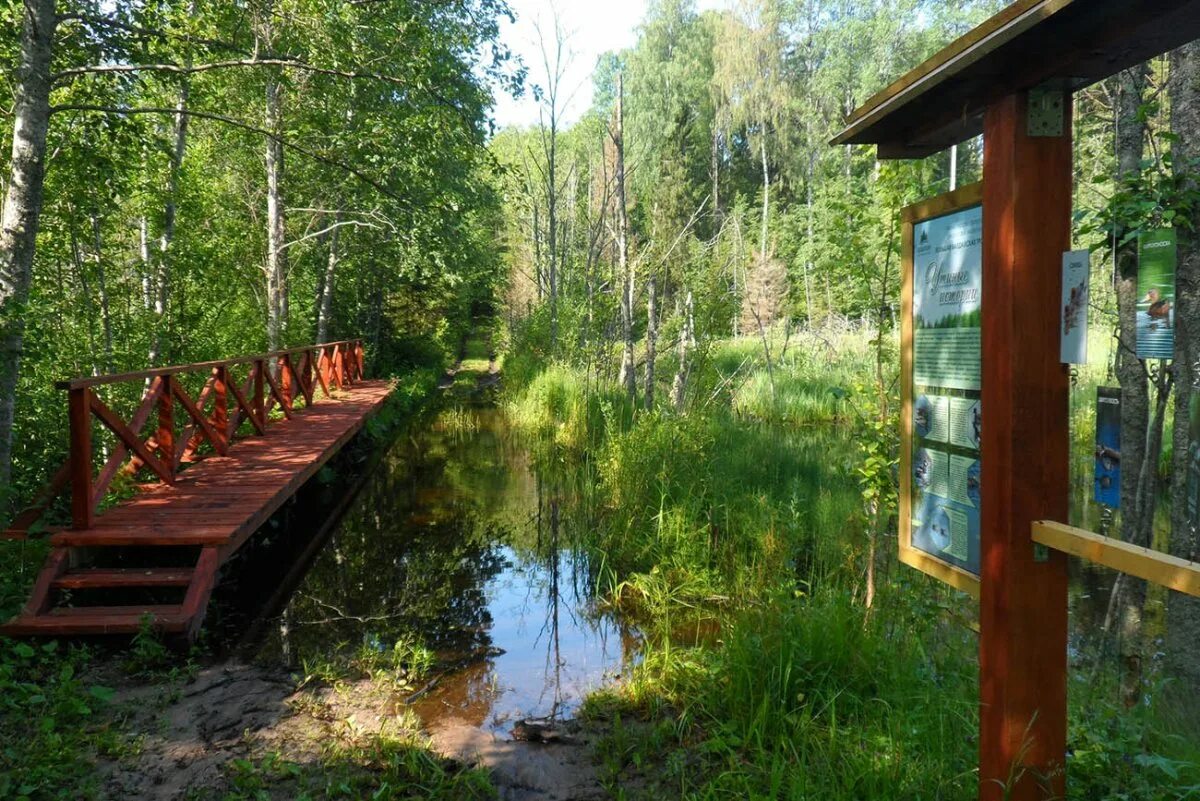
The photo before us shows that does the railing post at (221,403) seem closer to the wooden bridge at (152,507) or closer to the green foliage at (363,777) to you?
the wooden bridge at (152,507)

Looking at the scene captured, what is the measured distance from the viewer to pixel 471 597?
18.5ft

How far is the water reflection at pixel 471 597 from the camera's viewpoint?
4.23 metres

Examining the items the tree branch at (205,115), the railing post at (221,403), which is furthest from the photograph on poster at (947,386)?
the railing post at (221,403)

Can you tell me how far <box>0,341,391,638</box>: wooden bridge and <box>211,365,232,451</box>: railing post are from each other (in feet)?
0.03

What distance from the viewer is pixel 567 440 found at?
1052cm

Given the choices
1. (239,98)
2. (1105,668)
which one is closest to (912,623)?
(1105,668)

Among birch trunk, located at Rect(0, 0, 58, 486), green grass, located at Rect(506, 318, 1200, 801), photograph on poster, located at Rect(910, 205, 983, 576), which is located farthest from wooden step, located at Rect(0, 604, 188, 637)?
photograph on poster, located at Rect(910, 205, 983, 576)

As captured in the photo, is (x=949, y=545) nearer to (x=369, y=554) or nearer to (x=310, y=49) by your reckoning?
(x=369, y=554)

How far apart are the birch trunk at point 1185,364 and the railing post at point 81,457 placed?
535 cm

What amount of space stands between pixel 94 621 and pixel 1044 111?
182 inches

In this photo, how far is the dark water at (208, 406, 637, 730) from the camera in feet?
14.1

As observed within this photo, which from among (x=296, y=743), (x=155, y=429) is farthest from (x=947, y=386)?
(x=155, y=429)

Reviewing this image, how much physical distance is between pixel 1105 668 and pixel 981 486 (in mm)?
2163

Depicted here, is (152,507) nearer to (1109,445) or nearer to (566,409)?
(1109,445)
